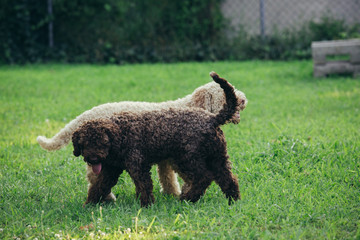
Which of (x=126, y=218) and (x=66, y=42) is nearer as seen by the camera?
(x=126, y=218)

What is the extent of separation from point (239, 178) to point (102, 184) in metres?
1.40

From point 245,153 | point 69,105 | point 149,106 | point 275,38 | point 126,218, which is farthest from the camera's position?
point 275,38

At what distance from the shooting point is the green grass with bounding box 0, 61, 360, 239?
324 cm

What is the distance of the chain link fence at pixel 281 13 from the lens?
12641mm

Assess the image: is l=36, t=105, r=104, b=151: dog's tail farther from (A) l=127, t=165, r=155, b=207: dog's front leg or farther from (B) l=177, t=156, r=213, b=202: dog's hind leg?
(B) l=177, t=156, r=213, b=202: dog's hind leg

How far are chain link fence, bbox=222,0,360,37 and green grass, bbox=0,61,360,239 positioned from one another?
4.72m

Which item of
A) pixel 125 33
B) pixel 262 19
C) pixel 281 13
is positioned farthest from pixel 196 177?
pixel 281 13

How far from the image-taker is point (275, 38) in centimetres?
1240

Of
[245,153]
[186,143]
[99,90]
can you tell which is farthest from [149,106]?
[99,90]

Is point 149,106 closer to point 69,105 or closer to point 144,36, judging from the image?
point 69,105

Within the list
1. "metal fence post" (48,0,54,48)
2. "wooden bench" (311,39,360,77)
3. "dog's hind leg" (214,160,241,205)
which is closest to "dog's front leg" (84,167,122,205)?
"dog's hind leg" (214,160,241,205)

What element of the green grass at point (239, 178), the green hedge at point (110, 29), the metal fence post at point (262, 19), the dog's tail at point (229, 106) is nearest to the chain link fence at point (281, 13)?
the metal fence post at point (262, 19)

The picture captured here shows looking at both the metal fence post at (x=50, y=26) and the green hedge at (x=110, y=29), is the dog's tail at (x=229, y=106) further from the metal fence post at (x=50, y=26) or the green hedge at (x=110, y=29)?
the metal fence post at (x=50, y=26)

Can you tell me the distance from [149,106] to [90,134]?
39.8 inches
